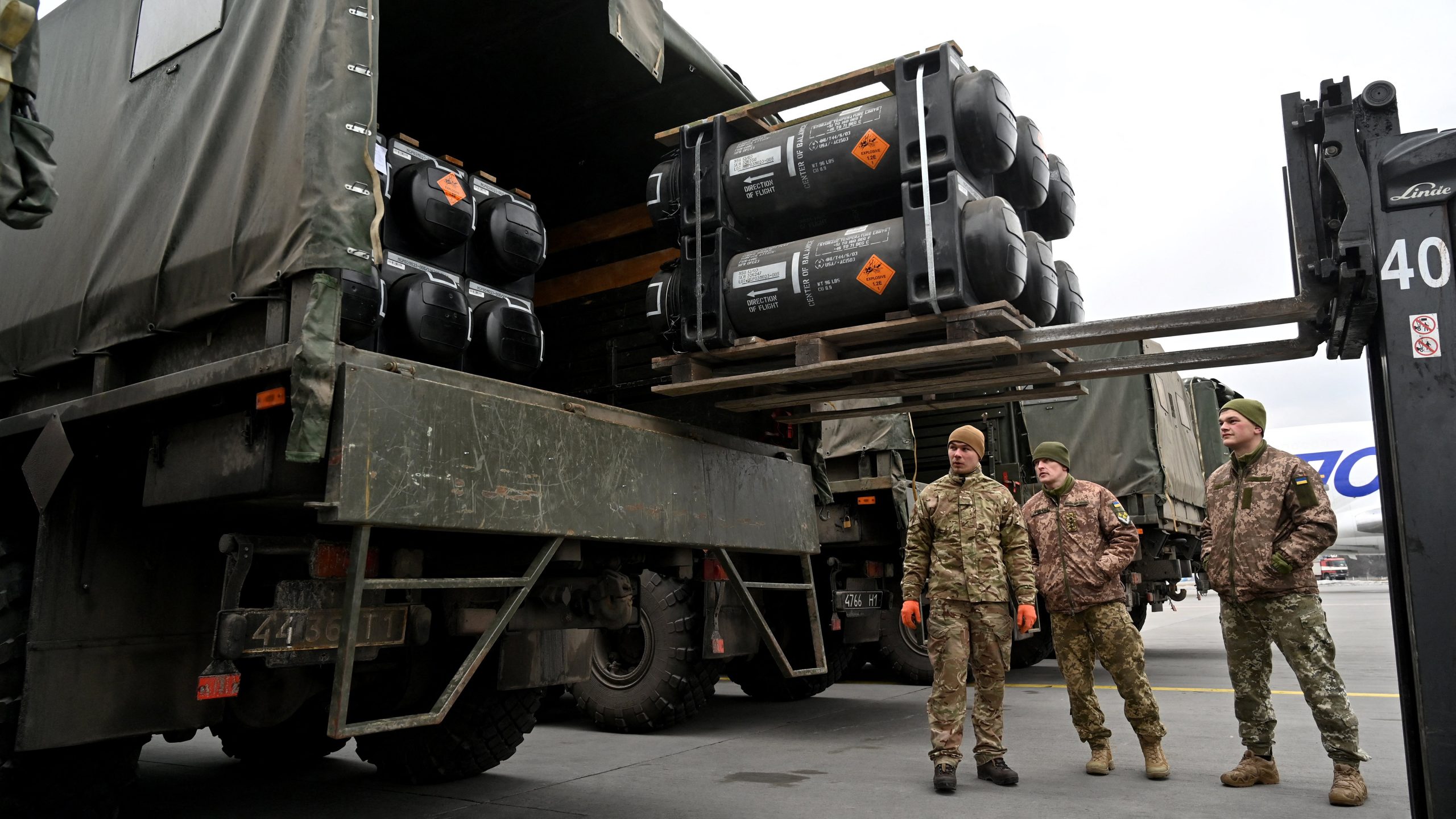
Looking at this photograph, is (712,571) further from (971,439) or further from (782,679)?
(782,679)

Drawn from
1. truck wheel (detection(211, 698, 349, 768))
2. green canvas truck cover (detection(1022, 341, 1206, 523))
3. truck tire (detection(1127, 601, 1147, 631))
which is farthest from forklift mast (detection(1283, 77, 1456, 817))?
truck tire (detection(1127, 601, 1147, 631))

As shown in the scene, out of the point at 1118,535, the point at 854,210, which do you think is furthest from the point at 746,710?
the point at 854,210

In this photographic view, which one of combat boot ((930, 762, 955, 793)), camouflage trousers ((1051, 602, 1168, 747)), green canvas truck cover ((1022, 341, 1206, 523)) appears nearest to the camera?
combat boot ((930, 762, 955, 793))

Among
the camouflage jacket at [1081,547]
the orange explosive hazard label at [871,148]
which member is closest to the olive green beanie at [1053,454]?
the camouflage jacket at [1081,547]

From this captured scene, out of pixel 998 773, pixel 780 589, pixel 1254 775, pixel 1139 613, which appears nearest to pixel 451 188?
pixel 780 589

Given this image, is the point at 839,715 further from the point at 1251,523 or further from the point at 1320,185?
the point at 1320,185

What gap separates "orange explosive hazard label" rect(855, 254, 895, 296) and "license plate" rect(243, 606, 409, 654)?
6.90 ft

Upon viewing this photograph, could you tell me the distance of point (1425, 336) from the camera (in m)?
2.81

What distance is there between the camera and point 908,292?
364cm

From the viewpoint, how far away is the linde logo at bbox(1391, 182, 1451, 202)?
2.82 meters

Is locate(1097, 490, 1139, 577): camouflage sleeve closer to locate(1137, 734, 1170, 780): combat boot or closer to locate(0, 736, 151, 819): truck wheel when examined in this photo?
locate(1137, 734, 1170, 780): combat boot

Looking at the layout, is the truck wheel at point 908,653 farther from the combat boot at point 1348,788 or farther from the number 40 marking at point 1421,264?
the number 40 marking at point 1421,264

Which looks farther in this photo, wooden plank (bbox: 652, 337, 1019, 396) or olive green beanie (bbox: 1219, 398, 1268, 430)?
olive green beanie (bbox: 1219, 398, 1268, 430)

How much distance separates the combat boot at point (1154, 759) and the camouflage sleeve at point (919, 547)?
1.37 m
